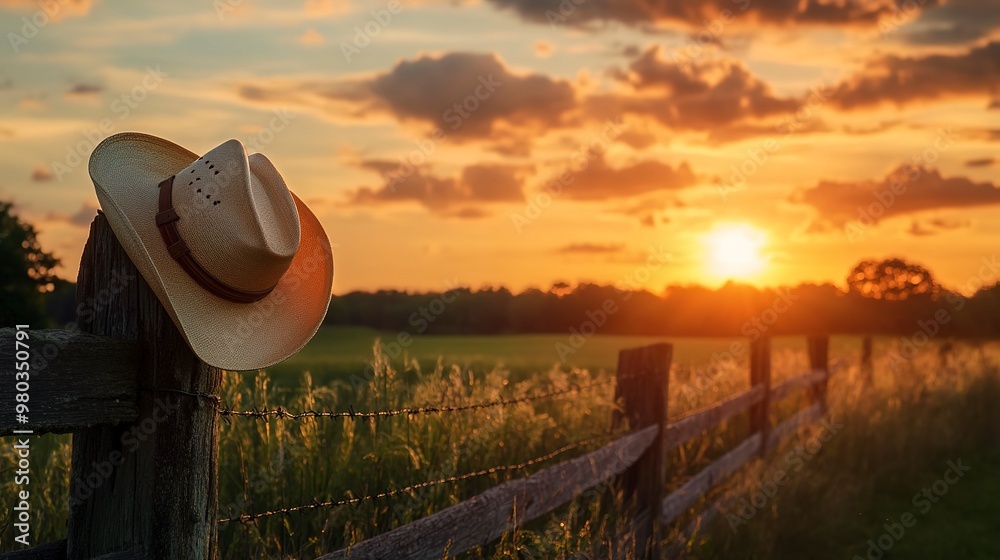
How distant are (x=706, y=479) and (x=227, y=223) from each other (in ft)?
17.5

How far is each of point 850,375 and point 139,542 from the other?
494 inches

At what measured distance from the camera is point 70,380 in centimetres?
213

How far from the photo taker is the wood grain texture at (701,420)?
6.11 m

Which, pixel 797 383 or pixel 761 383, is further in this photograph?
pixel 797 383

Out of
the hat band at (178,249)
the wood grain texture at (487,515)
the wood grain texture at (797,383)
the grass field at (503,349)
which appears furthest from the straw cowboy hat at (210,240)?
the grass field at (503,349)

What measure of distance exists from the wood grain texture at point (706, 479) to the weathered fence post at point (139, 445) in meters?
4.11

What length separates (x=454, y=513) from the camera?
3.33m

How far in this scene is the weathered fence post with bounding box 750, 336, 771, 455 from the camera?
9.09m

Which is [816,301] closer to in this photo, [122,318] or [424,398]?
[424,398]

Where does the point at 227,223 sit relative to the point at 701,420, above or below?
above

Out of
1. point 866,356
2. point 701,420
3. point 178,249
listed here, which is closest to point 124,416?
point 178,249

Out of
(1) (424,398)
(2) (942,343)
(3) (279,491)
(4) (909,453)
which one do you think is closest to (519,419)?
(1) (424,398)

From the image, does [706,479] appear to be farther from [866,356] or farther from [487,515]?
[866,356]
